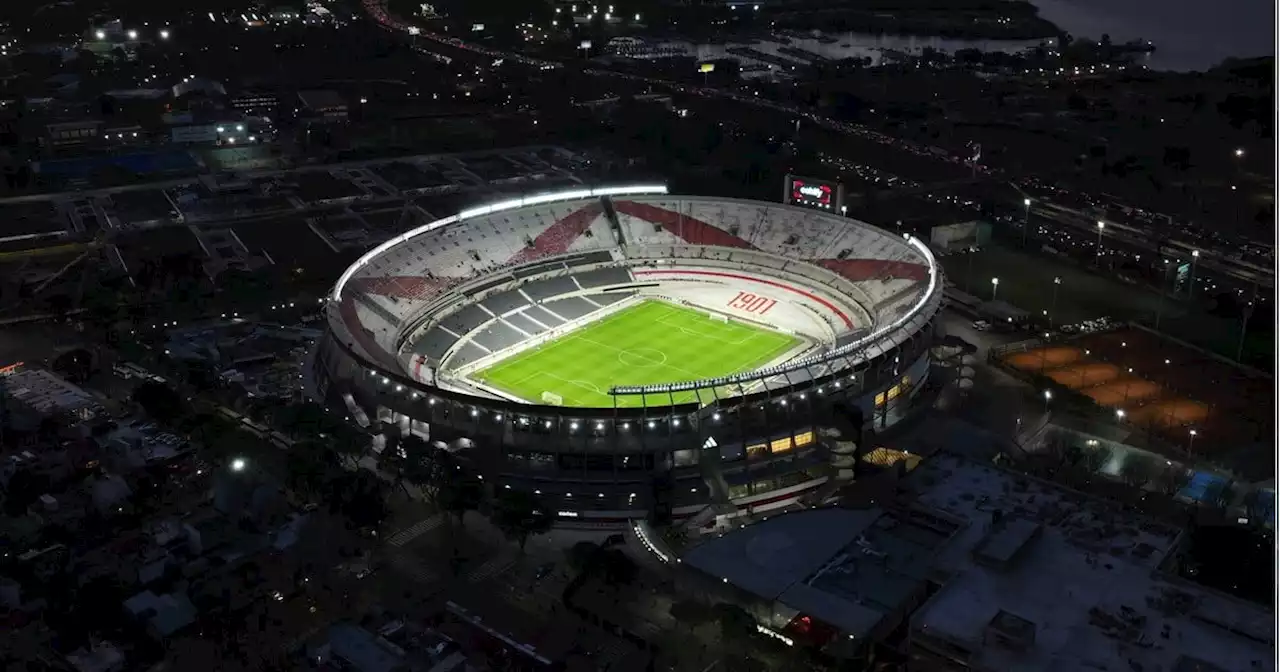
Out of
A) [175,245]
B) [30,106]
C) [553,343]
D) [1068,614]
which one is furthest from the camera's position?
[30,106]

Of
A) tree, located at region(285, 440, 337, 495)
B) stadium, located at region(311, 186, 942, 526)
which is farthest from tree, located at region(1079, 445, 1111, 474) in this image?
tree, located at region(285, 440, 337, 495)

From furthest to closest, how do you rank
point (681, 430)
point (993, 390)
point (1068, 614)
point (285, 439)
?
point (993, 390), point (285, 439), point (681, 430), point (1068, 614)

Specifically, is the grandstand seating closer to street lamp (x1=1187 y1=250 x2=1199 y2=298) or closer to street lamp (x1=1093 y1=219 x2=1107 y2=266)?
street lamp (x1=1093 y1=219 x2=1107 y2=266)

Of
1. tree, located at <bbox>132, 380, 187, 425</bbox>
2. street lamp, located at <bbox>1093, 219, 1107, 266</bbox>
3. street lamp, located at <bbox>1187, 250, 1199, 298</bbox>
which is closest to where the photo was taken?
tree, located at <bbox>132, 380, 187, 425</bbox>

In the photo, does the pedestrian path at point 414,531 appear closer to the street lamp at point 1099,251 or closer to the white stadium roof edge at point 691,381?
the white stadium roof edge at point 691,381

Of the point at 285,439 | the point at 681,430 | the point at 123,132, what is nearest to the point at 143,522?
the point at 285,439

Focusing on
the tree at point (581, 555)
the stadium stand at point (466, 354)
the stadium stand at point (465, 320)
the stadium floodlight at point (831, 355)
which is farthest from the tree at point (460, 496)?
the stadium stand at point (465, 320)

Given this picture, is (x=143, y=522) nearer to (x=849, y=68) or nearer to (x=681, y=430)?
(x=681, y=430)
